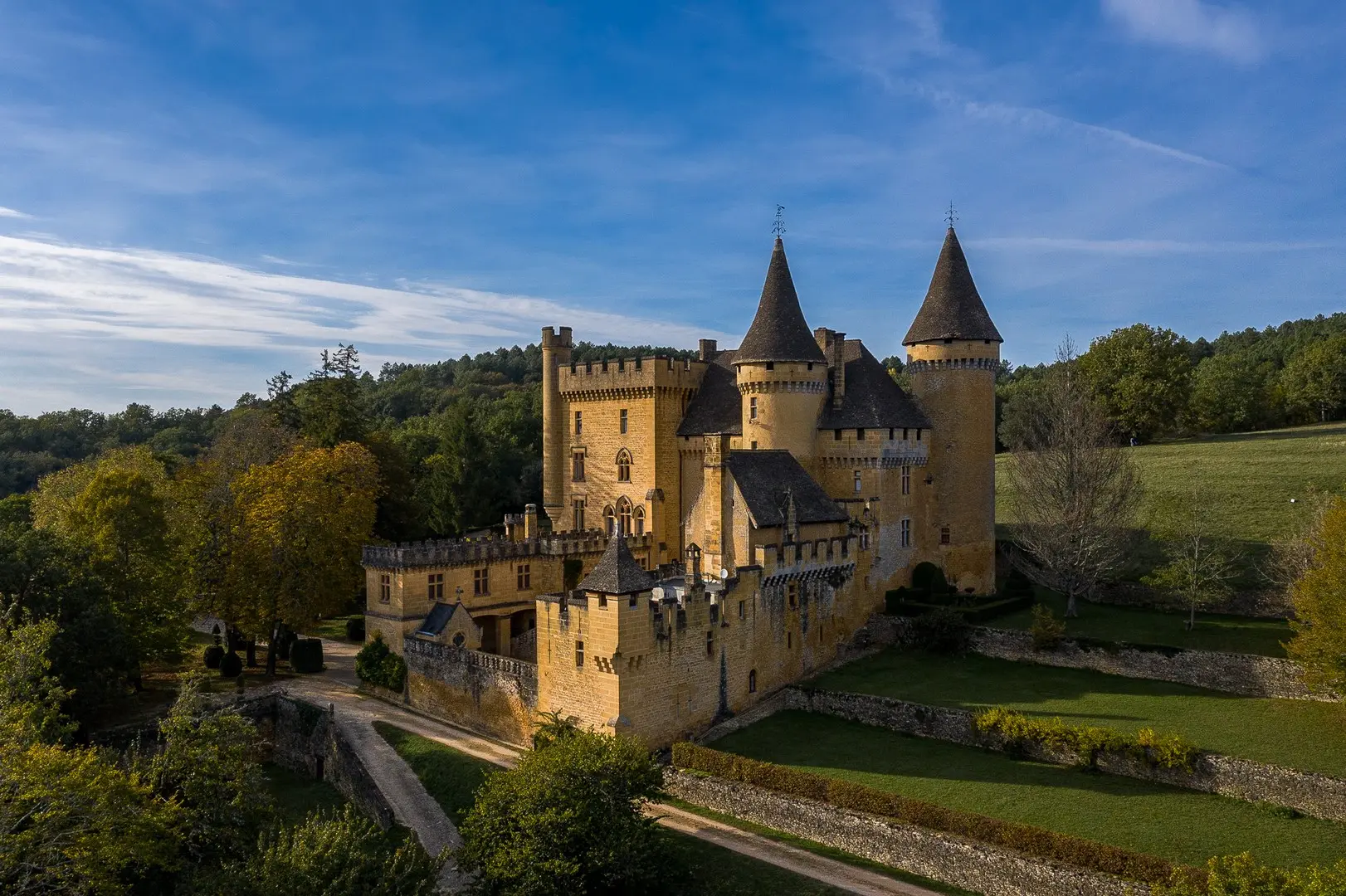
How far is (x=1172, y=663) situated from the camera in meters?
30.4

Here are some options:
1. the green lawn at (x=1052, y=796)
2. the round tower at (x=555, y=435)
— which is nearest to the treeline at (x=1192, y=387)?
the round tower at (x=555, y=435)

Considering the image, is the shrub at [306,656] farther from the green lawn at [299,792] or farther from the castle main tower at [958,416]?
the castle main tower at [958,416]

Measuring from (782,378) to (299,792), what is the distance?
2471 centimetres

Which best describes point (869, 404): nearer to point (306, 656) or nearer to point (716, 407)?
point (716, 407)

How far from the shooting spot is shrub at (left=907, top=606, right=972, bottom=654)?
113ft

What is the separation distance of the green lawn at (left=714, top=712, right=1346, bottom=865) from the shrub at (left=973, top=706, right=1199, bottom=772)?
57 centimetres

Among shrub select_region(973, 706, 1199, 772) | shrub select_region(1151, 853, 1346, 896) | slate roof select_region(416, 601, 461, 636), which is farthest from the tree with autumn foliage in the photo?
shrub select_region(1151, 853, 1346, 896)

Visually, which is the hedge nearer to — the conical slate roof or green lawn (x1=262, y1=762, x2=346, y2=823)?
the conical slate roof

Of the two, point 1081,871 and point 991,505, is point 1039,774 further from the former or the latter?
point 991,505

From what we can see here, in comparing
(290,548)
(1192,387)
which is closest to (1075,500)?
(290,548)

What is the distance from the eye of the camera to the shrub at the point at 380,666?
1410 inches

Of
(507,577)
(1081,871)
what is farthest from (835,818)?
(507,577)

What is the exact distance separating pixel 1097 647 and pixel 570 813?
21.3m

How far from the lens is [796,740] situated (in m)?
28.2
